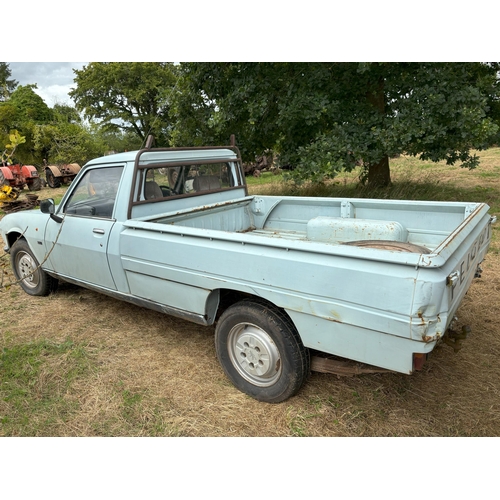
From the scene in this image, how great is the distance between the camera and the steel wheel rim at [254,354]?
2.71 m

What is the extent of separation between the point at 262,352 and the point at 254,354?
0.08 m

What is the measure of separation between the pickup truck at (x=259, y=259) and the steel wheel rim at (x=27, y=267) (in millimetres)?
23

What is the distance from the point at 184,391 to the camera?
3.03 meters

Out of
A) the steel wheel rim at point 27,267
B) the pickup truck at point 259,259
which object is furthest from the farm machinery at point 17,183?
the pickup truck at point 259,259

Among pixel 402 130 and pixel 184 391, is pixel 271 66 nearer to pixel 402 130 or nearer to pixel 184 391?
pixel 402 130

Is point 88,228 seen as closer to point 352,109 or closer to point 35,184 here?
point 352,109

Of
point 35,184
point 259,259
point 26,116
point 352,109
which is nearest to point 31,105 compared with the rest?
point 26,116

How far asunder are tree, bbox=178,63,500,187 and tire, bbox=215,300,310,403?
205 inches

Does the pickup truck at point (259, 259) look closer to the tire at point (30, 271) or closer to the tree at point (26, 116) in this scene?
the tire at point (30, 271)

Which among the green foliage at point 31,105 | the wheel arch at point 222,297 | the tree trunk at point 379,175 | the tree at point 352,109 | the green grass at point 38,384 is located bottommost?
the green grass at point 38,384

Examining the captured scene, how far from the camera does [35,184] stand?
17266mm

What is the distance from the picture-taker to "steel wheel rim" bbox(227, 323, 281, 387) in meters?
2.71

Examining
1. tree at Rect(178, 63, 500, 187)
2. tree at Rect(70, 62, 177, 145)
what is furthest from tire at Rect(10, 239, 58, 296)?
tree at Rect(70, 62, 177, 145)

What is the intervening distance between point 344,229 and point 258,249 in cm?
140
